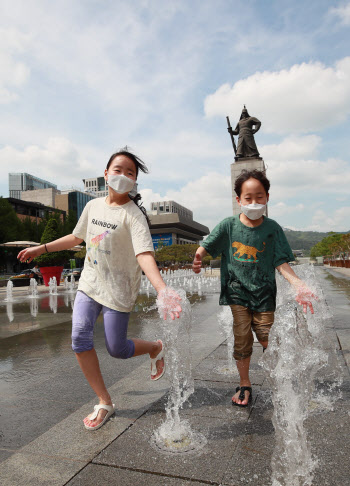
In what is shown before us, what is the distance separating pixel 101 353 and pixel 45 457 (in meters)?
2.53

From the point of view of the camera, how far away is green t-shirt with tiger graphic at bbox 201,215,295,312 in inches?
112

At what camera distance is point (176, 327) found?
2.26m

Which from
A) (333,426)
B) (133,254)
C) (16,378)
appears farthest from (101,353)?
(333,426)

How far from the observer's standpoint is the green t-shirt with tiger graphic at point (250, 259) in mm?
2840

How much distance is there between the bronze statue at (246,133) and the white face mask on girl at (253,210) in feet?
61.0

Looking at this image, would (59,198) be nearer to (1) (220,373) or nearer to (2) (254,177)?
(1) (220,373)

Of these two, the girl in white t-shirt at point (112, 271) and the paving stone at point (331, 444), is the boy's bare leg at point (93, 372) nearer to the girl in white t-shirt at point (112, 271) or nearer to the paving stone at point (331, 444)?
the girl in white t-shirt at point (112, 271)

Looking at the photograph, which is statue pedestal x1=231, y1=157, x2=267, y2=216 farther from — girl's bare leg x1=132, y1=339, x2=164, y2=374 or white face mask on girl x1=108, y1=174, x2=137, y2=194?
white face mask on girl x1=108, y1=174, x2=137, y2=194

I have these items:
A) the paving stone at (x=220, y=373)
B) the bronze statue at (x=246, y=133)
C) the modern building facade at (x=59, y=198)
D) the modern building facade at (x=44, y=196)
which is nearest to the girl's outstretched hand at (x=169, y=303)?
the paving stone at (x=220, y=373)

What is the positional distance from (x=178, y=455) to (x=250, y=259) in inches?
56.3

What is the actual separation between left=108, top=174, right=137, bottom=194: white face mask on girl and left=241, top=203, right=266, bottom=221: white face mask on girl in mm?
889

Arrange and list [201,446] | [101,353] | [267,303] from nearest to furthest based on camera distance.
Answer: [201,446], [267,303], [101,353]

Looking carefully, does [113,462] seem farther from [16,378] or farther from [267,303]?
[16,378]

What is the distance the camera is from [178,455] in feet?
6.61
